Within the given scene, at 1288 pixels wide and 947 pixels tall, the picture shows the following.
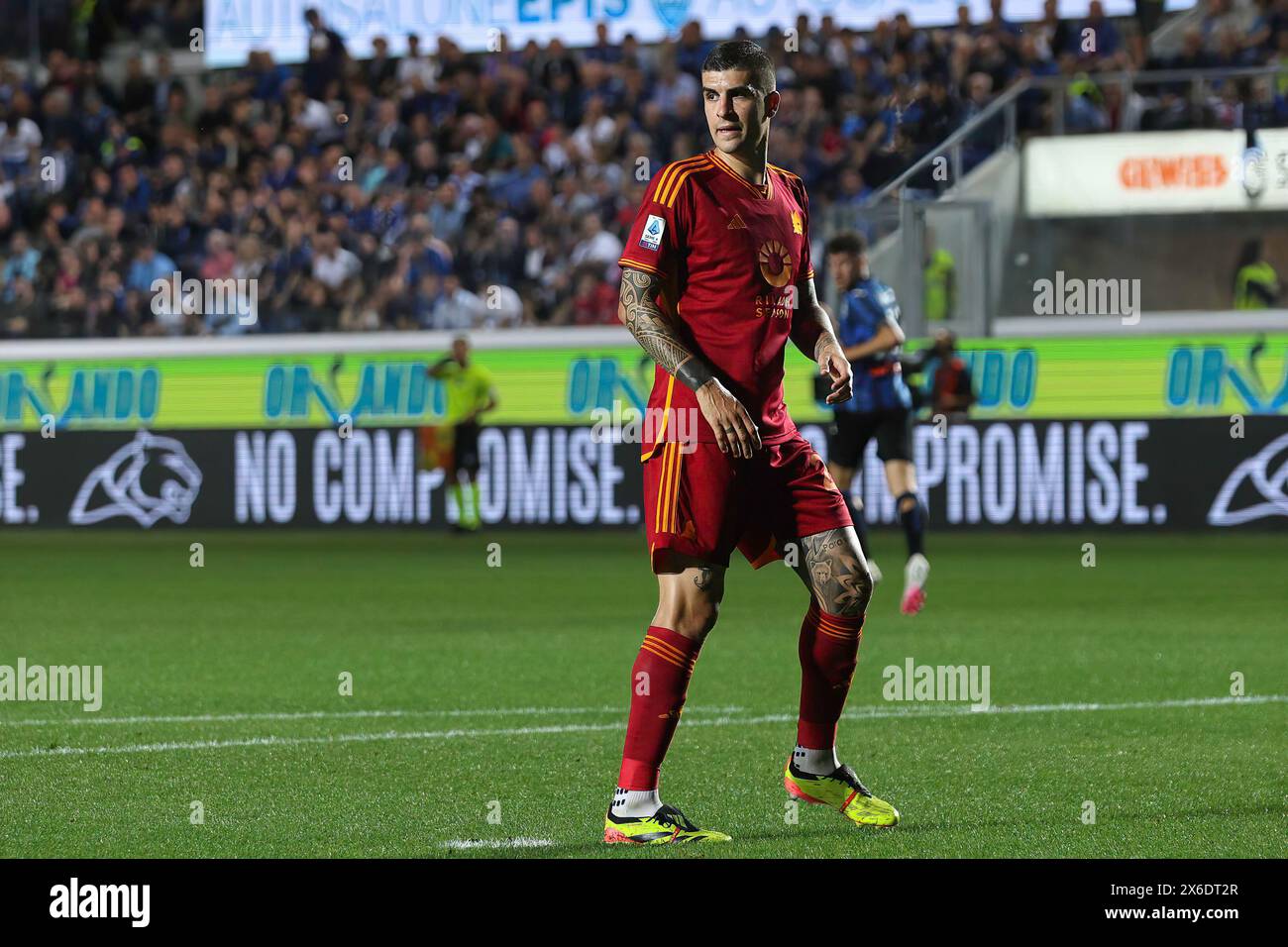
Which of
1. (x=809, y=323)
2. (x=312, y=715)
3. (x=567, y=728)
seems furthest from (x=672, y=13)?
(x=809, y=323)

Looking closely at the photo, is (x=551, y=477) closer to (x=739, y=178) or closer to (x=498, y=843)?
(x=739, y=178)

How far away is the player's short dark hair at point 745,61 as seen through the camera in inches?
231

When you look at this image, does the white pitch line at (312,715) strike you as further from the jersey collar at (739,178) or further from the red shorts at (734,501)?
the jersey collar at (739,178)

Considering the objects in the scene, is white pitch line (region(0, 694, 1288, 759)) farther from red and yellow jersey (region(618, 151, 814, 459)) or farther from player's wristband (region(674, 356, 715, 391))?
player's wristband (region(674, 356, 715, 391))

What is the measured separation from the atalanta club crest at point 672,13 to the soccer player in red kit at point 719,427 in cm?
1919

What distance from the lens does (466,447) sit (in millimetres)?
20703

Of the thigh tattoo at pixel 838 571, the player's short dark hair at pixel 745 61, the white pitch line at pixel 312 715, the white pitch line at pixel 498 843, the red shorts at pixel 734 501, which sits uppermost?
the player's short dark hair at pixel 745 61

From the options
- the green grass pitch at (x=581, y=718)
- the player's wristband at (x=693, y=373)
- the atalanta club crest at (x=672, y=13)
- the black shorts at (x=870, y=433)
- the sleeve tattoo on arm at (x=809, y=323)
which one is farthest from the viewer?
the atalanta club crest at (x=672, y=13)

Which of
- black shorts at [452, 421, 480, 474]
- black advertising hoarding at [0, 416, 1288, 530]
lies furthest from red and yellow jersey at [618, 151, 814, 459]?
black shorts at [452, 421, 480, 474]

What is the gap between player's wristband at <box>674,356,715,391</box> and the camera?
19.1 ft

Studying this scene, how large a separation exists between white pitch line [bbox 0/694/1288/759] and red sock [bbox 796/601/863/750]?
7.29ft

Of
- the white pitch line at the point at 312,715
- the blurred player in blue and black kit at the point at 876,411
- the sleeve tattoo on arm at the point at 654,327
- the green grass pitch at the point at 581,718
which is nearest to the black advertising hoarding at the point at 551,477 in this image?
the green grass pitch at the point at 581,718
